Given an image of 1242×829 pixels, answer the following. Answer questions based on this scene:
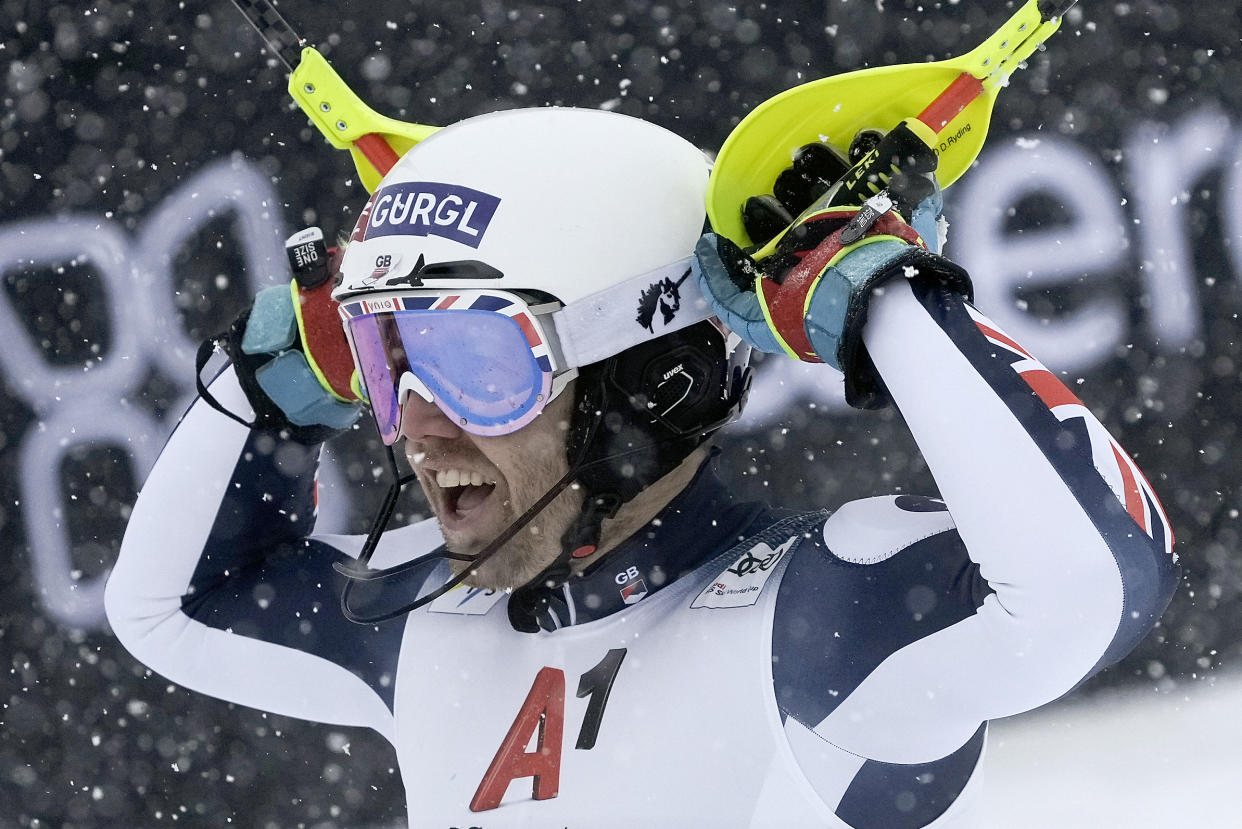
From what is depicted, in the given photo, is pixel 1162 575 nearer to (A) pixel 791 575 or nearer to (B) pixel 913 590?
(B) pixel 913 590

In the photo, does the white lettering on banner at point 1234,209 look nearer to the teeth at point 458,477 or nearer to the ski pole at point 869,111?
the ski pole at point 869,111

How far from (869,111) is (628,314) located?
428 millimetres

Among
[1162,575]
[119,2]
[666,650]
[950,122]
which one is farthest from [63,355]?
[1162,575]

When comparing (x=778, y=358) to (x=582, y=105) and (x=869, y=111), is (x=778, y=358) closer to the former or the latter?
(x=582, y=105)

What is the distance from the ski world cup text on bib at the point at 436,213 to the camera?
176 cm

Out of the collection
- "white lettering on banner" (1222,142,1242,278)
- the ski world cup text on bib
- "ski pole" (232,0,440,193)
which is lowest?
"white lettering on banner" (1222,142,1242,278)

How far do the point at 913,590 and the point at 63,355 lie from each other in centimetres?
245

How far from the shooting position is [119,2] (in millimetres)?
3049

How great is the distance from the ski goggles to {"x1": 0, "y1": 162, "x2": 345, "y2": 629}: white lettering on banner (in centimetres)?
144

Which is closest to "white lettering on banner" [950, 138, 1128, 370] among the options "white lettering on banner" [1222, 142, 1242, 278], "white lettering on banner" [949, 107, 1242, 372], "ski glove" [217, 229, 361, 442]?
"white lettering on banner" [949, 107, 1242, 372]

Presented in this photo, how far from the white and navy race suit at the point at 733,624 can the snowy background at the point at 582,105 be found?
3.11 ft

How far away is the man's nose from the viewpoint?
71.2 inches

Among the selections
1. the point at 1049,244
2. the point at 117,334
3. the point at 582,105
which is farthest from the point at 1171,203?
the point at 117,334

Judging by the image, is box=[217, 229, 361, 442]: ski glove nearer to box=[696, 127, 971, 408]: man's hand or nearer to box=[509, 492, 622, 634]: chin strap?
box=[509, 492, 622, 634]: chin strap
